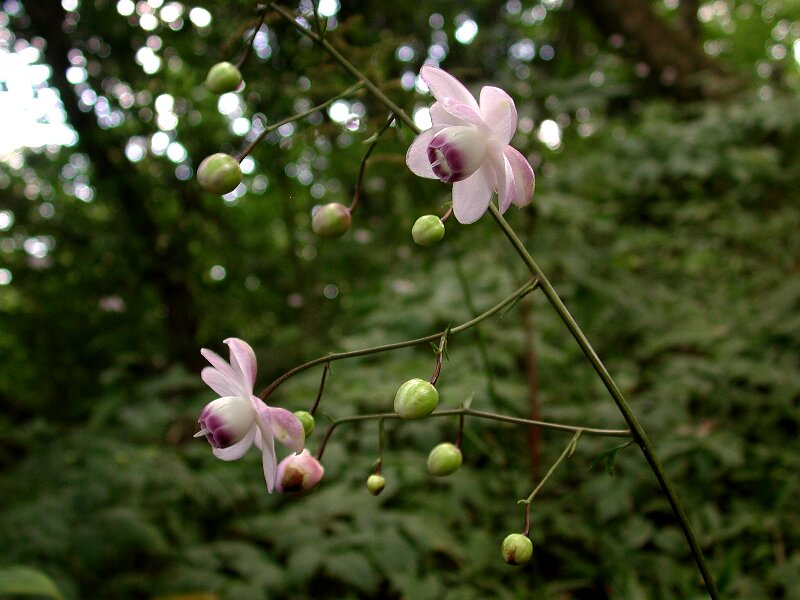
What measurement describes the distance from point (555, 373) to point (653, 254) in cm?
144

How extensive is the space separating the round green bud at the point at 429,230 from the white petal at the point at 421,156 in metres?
0.05

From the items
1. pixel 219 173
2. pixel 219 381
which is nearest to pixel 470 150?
pixel 219 173

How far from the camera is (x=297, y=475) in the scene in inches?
28.8

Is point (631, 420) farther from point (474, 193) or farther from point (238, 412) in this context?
point (238, 412)

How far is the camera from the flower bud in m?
0.73

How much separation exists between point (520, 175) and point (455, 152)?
0.08 metres

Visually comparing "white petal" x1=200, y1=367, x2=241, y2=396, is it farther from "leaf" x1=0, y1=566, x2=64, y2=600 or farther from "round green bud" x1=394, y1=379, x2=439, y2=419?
"leaf" x1=0, y1=566, x2=64, y2=600

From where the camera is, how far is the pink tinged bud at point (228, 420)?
0.68 meters

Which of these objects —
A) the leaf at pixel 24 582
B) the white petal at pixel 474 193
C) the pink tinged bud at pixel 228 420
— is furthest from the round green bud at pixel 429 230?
the leaf at pixel 24 582

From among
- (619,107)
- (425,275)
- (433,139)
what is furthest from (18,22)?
(619,107)

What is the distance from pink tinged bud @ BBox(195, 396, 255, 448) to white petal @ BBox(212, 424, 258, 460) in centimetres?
2

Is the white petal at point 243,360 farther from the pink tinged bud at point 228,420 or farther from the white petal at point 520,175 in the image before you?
the white petal at point 520,175

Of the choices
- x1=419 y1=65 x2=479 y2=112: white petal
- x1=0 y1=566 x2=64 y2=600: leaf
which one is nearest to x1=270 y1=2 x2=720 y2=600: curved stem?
x1=419 y1=65 x2=479 y2=112: white petal

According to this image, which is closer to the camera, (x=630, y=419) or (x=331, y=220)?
(x=630, y=419)
